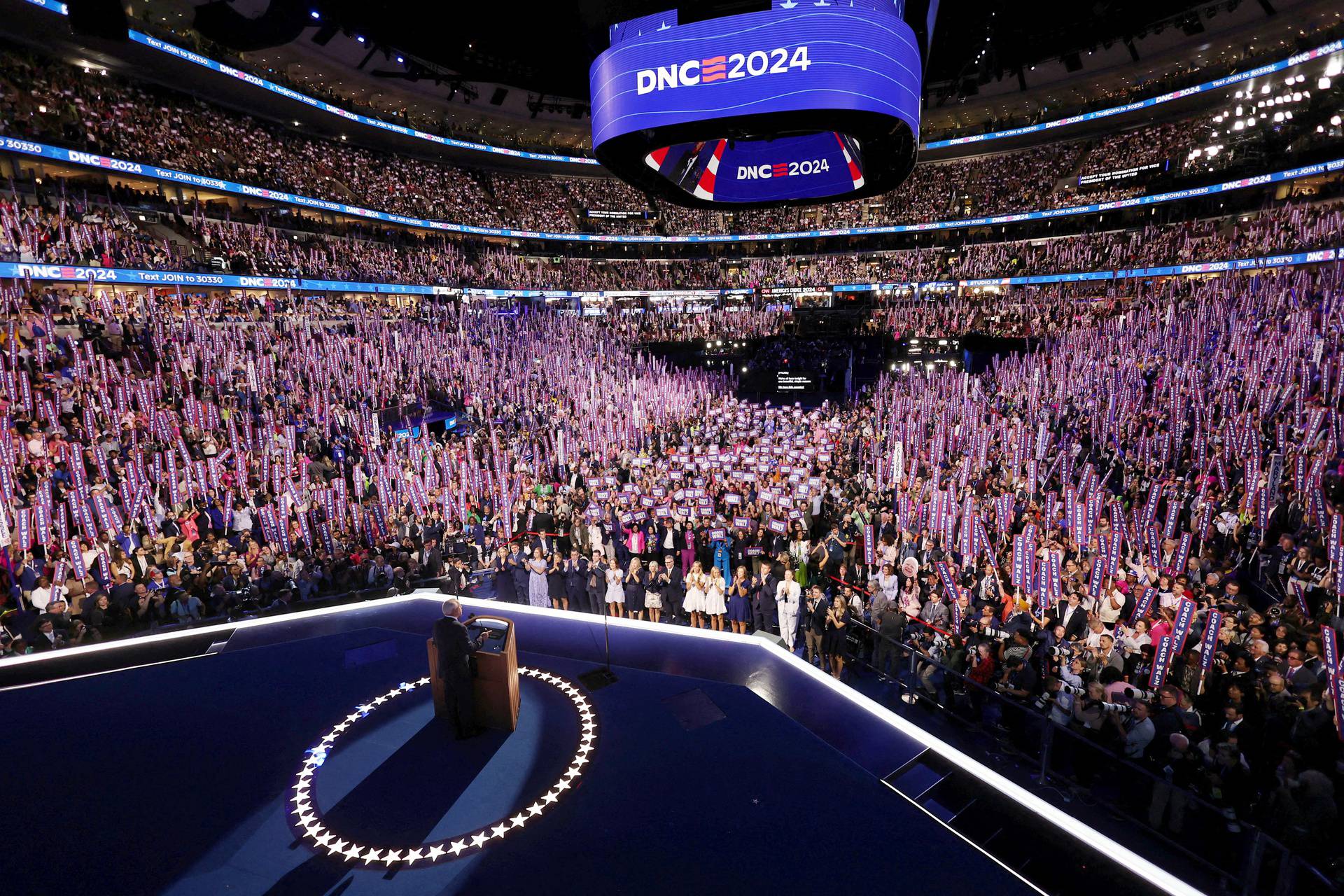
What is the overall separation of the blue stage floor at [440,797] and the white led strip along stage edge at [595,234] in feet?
81.7

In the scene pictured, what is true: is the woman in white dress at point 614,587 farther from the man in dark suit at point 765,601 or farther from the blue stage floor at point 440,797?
the blue stage floor at point 440,797

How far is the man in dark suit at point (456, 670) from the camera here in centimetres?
505

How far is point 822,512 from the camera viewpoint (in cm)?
1332

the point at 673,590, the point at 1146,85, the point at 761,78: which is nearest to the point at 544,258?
the point at 1146,85

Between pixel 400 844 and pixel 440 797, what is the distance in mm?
452

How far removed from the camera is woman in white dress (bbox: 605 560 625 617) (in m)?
9.80

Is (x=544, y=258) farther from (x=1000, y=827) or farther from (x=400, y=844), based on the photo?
(x=1000, y=827)

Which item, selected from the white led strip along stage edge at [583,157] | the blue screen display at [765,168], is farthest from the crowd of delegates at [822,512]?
the white led strip along stage edge at [583,157]

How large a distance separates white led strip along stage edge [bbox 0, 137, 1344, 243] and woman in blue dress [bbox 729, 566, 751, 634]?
87.7ft

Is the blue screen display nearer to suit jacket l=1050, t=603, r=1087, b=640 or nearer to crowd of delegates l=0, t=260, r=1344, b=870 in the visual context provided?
crowd of delegates l=0, t=260, r=1344, b=870

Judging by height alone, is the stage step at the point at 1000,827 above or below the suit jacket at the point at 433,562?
above

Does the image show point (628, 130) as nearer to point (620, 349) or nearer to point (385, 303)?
point (620, 349)

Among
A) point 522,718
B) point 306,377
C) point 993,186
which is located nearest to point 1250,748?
point 522,718

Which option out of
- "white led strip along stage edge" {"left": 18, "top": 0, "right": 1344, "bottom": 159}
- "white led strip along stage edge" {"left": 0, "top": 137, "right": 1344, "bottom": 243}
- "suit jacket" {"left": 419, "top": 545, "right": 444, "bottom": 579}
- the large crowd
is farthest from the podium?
"white led strip along stage edge" {"left": 0, "top": 137, "right": 1344, "bottom": 243}
